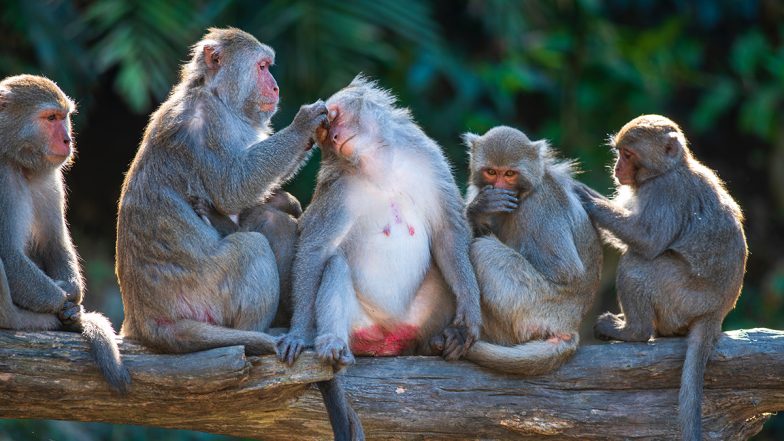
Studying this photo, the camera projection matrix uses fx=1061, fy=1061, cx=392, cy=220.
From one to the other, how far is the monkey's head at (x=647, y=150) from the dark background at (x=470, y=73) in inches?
163

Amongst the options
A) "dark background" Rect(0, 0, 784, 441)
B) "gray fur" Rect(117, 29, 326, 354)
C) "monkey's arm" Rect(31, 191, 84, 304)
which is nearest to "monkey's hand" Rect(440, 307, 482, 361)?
"gray fur" Rect(117, 29, 326, 354)

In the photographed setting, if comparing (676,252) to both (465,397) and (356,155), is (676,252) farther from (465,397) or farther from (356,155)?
(356,155)

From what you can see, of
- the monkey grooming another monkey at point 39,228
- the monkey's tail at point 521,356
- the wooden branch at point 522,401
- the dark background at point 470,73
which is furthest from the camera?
the dark background at point 470,73

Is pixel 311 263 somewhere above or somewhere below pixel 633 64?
below

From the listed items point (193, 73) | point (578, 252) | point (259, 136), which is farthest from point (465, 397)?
point (193, 73)

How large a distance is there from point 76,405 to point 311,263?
4.86ft

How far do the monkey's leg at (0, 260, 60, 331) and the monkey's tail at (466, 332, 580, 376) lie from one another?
2371 mm

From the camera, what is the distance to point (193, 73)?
6312mm

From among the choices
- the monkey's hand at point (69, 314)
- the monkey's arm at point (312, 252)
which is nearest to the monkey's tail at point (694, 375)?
the monkey's arm at point (312, 252)

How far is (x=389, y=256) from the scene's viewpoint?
20.4 ft

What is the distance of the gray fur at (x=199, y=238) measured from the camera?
5797 millimetres

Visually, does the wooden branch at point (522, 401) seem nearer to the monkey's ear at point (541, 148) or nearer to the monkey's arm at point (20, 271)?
the monkey's arm at point (20, 271)

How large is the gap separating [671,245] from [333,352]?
2.16 metres

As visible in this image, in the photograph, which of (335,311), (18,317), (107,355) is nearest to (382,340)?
(335,311)
